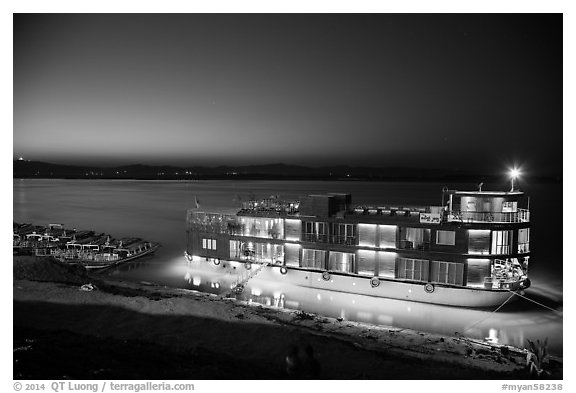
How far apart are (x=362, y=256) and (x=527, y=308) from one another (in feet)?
34.5

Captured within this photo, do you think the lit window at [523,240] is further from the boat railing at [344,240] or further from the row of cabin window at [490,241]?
the boat railing at [344,240]

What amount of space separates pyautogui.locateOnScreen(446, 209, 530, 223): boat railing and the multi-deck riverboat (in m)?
0.06

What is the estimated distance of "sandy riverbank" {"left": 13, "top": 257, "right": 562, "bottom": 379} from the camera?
1552 cm

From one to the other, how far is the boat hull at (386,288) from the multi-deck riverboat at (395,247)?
0.19ft

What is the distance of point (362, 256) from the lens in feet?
95.8

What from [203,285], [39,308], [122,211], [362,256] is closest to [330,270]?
Result: [362,256]

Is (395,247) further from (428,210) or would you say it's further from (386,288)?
(428,210)

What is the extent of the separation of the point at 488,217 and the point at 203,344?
708 inches

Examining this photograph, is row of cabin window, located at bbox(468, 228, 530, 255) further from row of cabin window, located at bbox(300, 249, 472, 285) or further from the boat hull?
the boat hull

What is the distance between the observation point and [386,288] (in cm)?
2822

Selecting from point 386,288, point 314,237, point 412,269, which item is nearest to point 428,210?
point 412,269

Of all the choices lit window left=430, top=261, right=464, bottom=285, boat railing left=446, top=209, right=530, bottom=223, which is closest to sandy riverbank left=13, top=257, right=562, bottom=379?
lit window left=430, top=261, right=464, bottom=285
